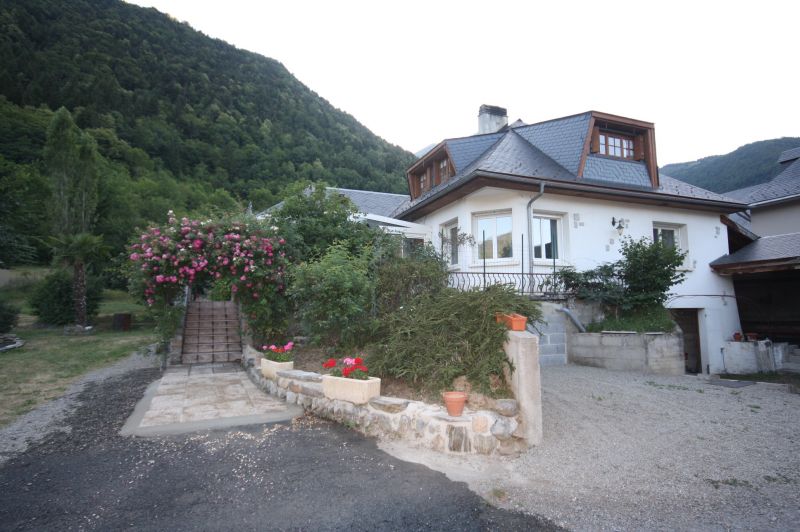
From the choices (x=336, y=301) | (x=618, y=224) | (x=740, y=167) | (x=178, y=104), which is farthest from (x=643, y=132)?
(x=178, y=104)

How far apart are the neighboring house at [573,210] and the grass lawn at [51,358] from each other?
7.21m

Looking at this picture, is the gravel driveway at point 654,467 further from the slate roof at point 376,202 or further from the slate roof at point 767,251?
the slate roof at point 376,202

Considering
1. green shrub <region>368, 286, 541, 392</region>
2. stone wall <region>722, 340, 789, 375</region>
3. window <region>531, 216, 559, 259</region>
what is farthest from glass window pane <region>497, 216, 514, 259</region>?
stone wall <region>722, 340, 789, 375</region>

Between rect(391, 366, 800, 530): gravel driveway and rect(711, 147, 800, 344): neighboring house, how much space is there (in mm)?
6744

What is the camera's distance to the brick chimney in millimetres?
15180

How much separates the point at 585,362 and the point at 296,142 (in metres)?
39.5

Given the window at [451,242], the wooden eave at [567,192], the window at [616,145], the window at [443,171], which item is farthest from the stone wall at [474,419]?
the window at [616,145]

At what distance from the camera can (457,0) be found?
9227 mm

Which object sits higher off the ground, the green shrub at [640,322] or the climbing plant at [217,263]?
the climbing plant at [217,263]

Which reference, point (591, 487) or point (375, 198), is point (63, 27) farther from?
point (591, 487)

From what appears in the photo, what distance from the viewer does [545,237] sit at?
9.70 meters

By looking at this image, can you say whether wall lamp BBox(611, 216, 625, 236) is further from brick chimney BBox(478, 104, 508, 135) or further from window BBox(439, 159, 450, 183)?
brick chimney BBox(478, 104, 508, 135)

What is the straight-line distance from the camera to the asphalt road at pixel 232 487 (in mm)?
2451

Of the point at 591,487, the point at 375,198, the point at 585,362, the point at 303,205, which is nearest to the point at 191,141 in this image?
the point at 375,198
